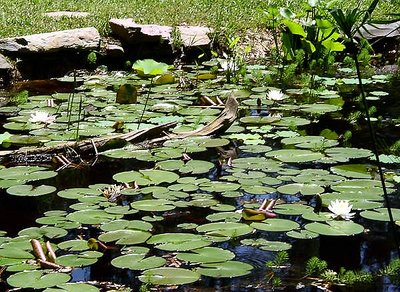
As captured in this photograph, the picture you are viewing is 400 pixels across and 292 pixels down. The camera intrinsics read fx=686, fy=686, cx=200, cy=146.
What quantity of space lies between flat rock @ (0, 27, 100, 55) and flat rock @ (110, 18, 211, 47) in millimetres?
273

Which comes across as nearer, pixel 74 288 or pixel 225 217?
A: pixel 74 288

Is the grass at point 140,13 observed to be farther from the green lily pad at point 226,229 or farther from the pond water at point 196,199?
the green lily pad at point 226,229

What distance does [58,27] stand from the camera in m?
6.80

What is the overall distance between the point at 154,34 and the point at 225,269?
182 inches

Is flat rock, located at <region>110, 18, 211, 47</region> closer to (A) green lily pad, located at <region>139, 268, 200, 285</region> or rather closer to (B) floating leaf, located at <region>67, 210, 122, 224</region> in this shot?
(B) floating leaf, located at <region>67, 210, 122, 224</region>

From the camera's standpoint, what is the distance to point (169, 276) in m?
2.28

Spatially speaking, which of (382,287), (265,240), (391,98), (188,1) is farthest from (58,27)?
(382,287)

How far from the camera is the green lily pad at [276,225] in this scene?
2666 mm

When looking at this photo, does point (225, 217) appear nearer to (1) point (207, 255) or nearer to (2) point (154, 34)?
(1) point (207, 255)

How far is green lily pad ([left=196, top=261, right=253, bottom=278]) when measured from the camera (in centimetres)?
230

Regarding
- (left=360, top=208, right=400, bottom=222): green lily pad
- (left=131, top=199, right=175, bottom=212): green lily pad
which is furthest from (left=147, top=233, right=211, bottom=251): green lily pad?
(left=360, top=208, right=400, bottom=222): green lily pad

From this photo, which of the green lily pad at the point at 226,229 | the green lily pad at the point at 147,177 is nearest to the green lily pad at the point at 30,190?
the green lily pad at the point at 147,177

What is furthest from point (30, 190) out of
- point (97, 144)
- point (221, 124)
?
point (221, 124)

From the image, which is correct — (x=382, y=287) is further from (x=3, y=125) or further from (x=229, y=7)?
(x=229, y=7)
